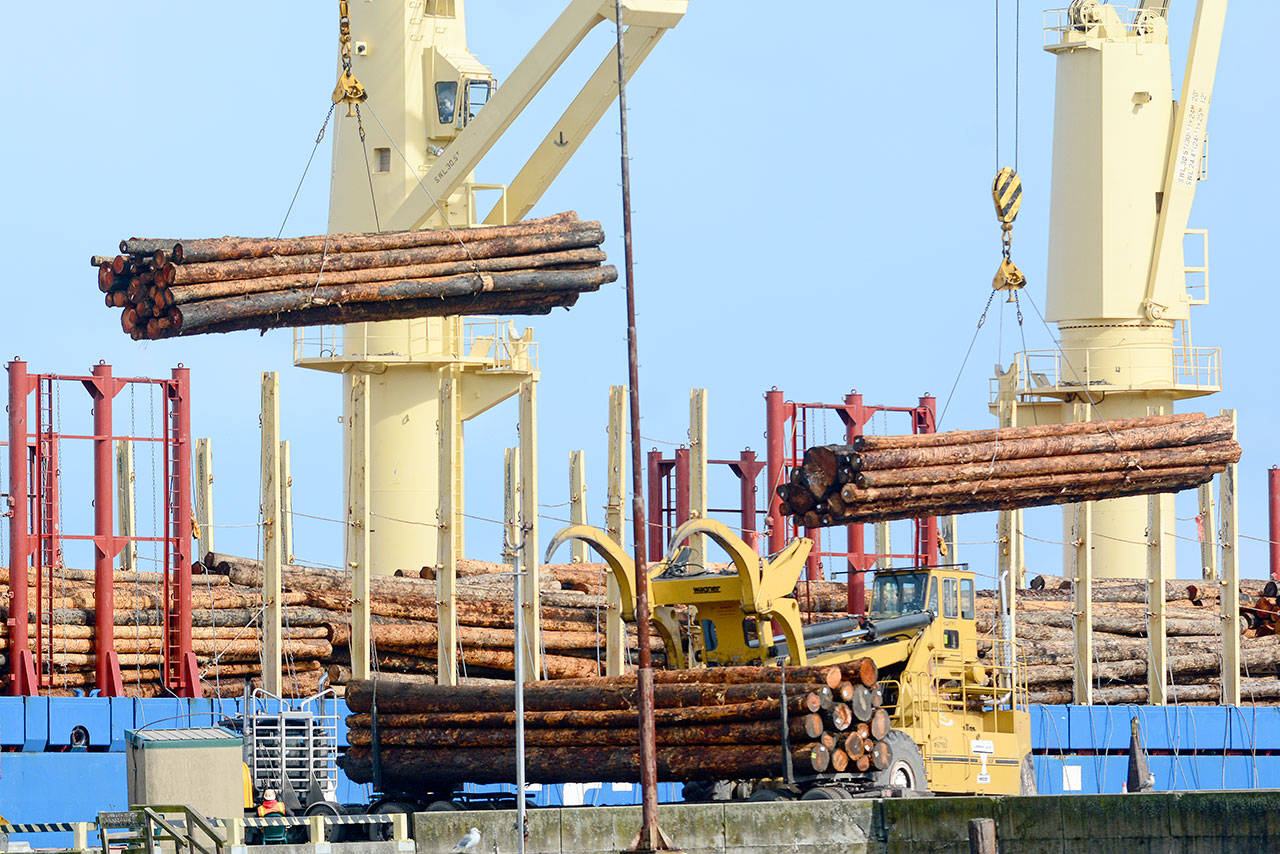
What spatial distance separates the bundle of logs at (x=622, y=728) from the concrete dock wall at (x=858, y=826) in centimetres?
130

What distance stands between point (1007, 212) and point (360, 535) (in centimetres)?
1021

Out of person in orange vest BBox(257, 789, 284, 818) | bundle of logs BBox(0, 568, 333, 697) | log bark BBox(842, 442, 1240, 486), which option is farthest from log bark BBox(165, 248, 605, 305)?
bundle of logs BBox(0, 568, 333, 697)

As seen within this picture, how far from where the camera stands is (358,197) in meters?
38.9

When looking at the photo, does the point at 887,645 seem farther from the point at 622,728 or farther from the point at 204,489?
the point at 204,489

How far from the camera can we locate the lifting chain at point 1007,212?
1203 inches

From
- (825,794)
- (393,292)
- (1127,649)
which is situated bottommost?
(825,794)

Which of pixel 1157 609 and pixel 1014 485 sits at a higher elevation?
pixel 1014 485

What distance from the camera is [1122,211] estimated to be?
45469mm

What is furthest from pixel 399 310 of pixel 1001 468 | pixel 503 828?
pixel 1001 468

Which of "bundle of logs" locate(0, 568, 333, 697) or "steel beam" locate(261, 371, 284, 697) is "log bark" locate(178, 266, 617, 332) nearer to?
"steel beam" locate(261, 371, 284, 697)

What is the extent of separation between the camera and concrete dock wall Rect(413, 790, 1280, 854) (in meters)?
20.4

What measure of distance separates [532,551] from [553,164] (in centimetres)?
681

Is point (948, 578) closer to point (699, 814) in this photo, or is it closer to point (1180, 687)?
point (699, 814)

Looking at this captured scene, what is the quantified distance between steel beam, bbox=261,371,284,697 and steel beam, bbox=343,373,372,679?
1005 millimetres
